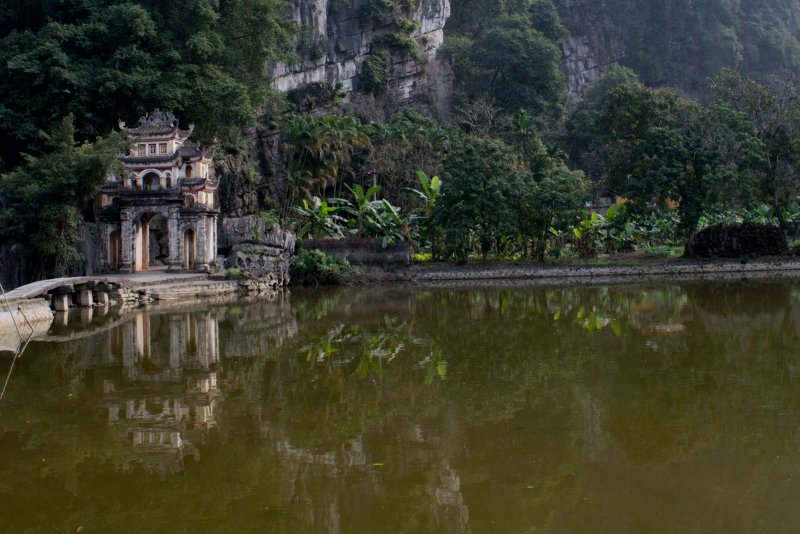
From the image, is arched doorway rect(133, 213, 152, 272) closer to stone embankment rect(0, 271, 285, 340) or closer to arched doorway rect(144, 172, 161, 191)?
stone embankment rect(0, 271, 285, 340)

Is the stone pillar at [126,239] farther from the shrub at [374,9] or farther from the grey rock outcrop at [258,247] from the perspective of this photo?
the shrub at [374,9]

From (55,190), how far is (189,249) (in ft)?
22.4

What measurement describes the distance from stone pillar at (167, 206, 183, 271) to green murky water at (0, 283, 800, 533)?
12.4m

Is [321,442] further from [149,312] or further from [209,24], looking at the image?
[209,24]

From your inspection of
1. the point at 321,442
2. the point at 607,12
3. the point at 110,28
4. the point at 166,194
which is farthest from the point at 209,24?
the point at 607,12

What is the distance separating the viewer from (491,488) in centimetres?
579

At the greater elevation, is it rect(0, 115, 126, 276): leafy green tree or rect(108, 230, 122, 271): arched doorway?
rect(0, 115, 126, 276): leafy green tree

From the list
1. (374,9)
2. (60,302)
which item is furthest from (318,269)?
(374,9)

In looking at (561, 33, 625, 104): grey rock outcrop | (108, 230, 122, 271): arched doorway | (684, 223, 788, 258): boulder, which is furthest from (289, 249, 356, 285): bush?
(561, 33, 625, 104): grey rock outcrop

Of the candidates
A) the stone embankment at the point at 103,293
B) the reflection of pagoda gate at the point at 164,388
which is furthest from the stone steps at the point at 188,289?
the reflection of pagoda gate at the point at 164,388

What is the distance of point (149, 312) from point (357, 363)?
1028 centimetres

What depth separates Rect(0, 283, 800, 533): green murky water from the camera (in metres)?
5.40

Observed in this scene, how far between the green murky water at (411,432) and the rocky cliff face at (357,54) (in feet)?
115

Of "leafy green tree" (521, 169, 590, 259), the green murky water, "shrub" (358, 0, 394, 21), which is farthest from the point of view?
"shrub" (358, 0, 394, 21)
